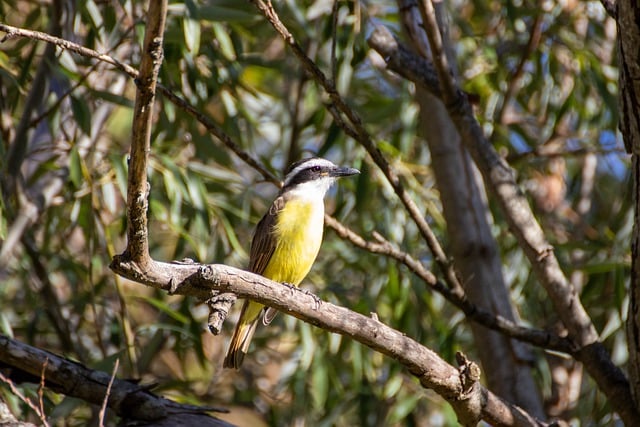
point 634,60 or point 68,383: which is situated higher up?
point 634,60

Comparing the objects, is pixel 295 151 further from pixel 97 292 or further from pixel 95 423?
pixel 95 423

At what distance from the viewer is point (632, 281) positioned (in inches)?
118

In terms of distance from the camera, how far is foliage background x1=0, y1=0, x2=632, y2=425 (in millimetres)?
4230

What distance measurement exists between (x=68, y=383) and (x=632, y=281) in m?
1.96

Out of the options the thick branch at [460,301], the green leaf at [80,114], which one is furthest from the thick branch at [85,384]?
the green leaf at [80,114]

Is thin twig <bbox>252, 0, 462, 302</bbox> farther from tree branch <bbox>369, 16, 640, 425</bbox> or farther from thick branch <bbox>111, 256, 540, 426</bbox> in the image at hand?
thick branch <bbox>111, 256, 540, 426</bbox>

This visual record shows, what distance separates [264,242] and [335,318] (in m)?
1.46

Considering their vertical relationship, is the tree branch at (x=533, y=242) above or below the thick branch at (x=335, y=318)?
above

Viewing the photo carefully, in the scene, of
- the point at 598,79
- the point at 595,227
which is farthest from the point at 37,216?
the point at 595,227

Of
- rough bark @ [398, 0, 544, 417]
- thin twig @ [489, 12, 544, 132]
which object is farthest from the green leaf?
thin twig @ [489, 12, 544, 132]

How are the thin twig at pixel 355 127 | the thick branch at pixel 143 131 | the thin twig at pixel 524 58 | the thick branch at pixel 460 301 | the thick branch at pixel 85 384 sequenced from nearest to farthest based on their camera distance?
the thick branch at pixel 143 131
the thin twig at pixel 355 127
the thick branch at pixel 85 384
the thick branch at pixel 460 301
the thin twig at pixel 524 58

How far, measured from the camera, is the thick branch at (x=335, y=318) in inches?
87.2

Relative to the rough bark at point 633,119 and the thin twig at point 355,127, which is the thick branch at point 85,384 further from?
the rough bark at point 633,119

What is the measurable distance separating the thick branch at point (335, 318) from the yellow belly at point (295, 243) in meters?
1.20
